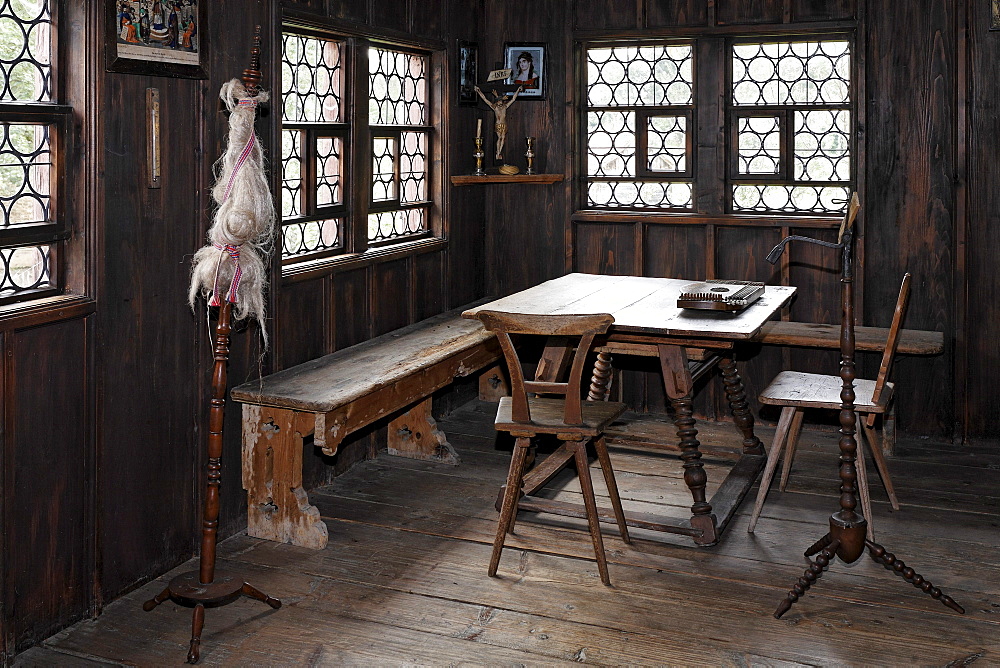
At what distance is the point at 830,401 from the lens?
14.4 feet

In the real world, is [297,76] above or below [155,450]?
above

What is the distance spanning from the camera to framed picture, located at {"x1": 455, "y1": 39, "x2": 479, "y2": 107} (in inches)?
255

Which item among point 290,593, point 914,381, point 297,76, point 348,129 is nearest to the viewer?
point 290,593

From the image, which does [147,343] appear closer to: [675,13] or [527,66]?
[527,66]

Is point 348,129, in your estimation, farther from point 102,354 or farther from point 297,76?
point 102,354

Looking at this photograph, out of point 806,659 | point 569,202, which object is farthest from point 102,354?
point 569,202

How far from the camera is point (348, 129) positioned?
5.43 m


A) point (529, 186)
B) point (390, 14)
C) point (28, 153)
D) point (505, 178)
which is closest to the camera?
point (28, 153)

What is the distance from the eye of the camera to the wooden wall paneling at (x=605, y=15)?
6.47 metres

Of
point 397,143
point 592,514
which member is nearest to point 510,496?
point 592,514

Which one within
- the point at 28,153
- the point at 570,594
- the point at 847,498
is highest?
the point at 28,153

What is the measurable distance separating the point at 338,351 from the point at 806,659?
2.78 m

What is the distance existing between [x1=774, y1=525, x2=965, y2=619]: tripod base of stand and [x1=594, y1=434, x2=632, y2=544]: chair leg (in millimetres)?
809

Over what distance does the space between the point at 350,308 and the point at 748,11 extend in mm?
2944
